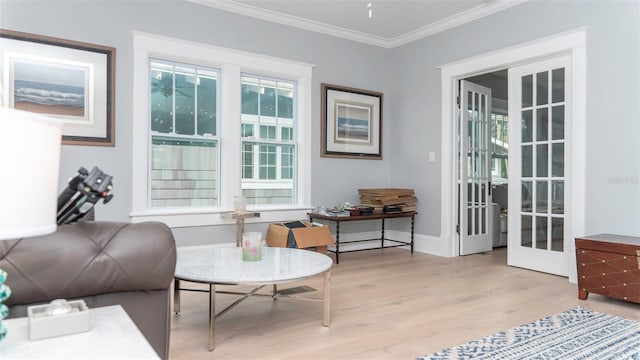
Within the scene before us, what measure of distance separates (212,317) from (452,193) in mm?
3538

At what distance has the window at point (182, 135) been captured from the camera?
425 cm

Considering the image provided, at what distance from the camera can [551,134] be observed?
13.6 feet

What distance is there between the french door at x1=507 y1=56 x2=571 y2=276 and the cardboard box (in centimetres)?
198

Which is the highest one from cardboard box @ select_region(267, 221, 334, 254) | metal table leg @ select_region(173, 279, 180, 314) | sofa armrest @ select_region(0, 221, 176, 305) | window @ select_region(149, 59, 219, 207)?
window @ select_region(149, 59, 219, 207)

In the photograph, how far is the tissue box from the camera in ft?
3.36

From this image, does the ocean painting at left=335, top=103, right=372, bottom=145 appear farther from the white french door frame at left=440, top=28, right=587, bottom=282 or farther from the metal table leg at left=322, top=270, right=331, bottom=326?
the metal table leg at left=322, top=270, right=331, bottom=326

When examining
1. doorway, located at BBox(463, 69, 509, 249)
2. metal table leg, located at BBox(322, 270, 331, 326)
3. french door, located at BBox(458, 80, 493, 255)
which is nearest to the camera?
metal table leg, located at BBox(322, 270, 331, 326)

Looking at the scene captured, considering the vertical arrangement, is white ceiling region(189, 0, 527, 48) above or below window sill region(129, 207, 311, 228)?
above

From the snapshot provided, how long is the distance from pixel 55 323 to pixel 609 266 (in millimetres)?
3485

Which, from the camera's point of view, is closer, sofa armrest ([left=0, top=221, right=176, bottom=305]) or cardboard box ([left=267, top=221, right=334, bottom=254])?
sofa armrest ([left=0, top=221, right=176, bottom=305])

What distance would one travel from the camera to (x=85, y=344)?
3.31 ft

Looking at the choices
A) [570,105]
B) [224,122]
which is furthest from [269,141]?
[570,105]

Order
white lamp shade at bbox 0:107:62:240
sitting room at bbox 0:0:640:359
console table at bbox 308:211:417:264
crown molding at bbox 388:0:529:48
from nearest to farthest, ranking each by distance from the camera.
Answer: white lamp shade at bbox 0:107:62:240, sitting room at bbox 0:0:640:359, crown molding at bbox 388:0:529:48, console table at bbox 308:211:417:264

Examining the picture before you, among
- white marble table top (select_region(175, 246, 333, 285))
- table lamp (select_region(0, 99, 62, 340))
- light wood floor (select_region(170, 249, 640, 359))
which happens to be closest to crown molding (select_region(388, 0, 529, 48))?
light wood floor (select_region(170, 249, 640, 359))
